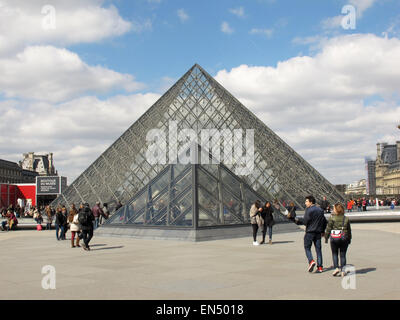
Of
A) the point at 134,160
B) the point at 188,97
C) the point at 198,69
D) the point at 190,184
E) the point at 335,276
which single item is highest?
the point at 198,69

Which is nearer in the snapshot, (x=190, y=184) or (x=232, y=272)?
(x=232, y=272)

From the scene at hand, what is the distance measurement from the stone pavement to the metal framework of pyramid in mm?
17029

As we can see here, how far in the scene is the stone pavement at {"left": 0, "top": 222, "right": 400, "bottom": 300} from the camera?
6.17 metres

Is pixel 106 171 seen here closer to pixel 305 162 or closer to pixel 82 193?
pixel 82 193

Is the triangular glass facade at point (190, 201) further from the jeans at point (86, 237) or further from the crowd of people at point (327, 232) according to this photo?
the crowd of people at point (327, 232)

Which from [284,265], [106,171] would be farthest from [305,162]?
[284,265]

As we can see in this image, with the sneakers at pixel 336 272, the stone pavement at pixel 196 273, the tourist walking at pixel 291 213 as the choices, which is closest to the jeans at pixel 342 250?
the sneakers at pixel 336 272

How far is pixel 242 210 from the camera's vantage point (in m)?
16.4

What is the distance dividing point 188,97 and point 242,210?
16685mm

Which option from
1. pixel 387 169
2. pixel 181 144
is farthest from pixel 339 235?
pixel 387 169

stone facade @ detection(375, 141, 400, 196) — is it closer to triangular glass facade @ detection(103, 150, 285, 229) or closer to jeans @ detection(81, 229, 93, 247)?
triangular glass facade @ detection(103, 150, 285, 229)

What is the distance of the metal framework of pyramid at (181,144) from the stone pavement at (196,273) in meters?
17.0

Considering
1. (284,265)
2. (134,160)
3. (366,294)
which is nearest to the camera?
(366,294)

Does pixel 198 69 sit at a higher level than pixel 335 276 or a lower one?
higher
